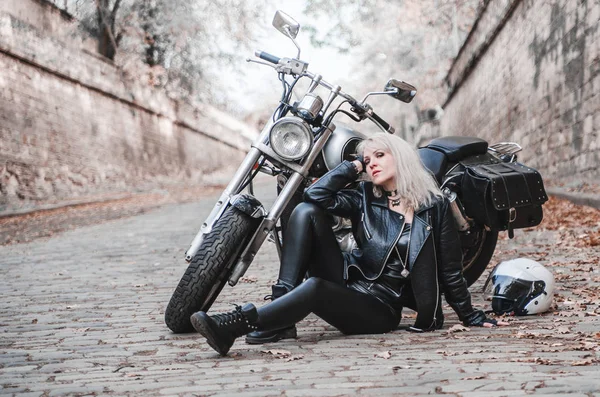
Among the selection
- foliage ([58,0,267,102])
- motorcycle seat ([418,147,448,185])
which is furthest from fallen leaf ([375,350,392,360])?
foliage ([58,0,267,102])

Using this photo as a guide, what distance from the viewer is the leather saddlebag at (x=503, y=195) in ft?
13.9

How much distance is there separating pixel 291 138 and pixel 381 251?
780 millimetres

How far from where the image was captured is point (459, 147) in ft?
15.3

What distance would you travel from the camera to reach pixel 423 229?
3.92m

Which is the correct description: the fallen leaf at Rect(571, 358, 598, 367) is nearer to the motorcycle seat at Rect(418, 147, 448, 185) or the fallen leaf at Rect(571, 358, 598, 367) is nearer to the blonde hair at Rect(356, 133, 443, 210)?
the blonde hair at Rect(356, 133, 443, 210)

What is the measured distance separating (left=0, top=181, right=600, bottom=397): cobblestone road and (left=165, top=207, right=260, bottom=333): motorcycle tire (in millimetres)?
260

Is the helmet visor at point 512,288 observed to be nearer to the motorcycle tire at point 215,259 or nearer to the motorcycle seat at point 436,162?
the motorcycle seat at point 436,162

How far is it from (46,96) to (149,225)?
6524mm

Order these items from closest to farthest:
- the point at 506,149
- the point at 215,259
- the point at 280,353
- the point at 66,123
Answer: the point at 280,353 < the point at 215,259 < the point at 506,149 < the point at 66,123

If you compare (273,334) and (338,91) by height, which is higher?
(338,91)

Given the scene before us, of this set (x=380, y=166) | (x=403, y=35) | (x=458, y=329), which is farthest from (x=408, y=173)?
(x=403, y=35)

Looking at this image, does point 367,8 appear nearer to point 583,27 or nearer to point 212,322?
point 583,27

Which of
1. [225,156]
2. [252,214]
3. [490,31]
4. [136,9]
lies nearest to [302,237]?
[252,214]

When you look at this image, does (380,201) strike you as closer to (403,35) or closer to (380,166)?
(380,166)
